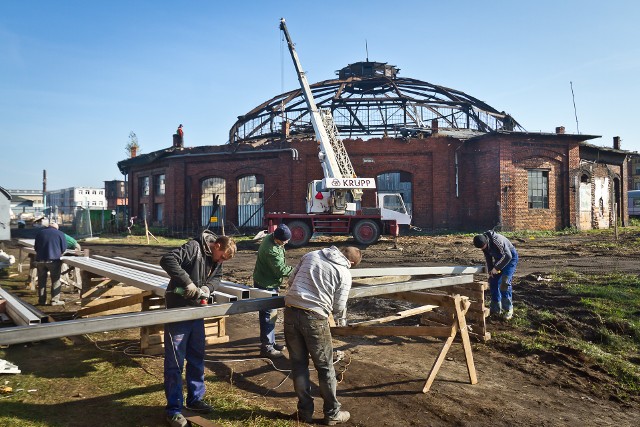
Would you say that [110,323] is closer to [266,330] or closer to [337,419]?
[337,419]

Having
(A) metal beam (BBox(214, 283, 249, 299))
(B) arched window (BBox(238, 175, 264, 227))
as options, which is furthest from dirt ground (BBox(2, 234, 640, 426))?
(B) arched window (BBox(238, 175, 264, 227))

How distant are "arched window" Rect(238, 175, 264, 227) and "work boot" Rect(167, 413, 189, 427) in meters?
22.1

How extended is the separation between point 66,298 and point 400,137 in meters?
18.4

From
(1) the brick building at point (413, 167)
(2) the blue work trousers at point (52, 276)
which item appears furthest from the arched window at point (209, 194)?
(2) the blue work trousers at point (52, 276)

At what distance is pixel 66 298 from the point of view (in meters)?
→ 9.58

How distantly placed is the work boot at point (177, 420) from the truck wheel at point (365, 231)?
50.8ft

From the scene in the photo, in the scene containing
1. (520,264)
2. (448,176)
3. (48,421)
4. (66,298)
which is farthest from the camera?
(448,176)

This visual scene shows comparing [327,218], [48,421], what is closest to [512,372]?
[48,421]

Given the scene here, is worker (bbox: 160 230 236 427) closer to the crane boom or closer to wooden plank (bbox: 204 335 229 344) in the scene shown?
wooden plank (bbox: 204 335 229 344)

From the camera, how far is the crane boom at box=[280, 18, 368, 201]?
19500 mm

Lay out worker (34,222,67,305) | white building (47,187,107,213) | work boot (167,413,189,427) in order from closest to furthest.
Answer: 1. work boot (167,413,189,427)
2. worker (34,222,67,305)
3. white building (47,187,107,213)

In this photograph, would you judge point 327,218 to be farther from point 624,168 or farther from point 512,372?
point 624,168

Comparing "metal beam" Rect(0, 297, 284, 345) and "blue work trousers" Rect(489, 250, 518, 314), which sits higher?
"metal beam" Rect(0, 297, 284, 345)

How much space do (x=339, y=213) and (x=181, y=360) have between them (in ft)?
51.1
